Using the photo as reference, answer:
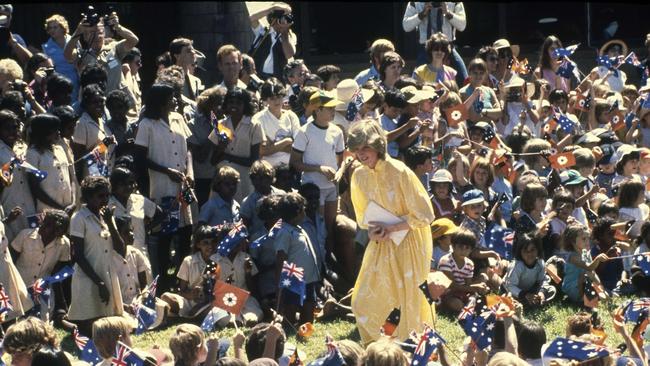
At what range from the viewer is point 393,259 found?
423 inches

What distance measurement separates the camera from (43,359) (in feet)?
27.2

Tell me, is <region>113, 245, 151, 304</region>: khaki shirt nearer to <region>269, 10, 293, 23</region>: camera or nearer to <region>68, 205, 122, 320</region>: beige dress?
<region>68, 205, 122, 320</region>: beige dress

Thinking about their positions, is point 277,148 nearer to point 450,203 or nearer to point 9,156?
point 450,203

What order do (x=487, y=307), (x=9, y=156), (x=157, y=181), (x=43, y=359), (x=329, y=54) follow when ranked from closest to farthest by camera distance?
(x=43, y=359), (x=487, y=307), (x=9, y=156), (x=157, y=181), (x=329, y=54)

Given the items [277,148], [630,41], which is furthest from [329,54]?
[277,148]

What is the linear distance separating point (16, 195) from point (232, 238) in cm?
159

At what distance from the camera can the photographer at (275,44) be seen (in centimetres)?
1521

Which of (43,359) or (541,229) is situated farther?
(541,229)

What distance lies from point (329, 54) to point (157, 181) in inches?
279

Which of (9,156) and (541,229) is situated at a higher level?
(9,156)

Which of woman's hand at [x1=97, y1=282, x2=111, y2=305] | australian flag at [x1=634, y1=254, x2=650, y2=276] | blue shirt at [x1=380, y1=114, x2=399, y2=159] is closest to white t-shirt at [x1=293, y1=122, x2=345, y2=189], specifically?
blue shirt at [x1=380, y1=114, x2=399, y2=159]

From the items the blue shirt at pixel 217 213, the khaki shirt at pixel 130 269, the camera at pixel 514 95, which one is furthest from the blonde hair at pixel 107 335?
the camera at pixel 514 95

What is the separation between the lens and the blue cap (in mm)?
12484

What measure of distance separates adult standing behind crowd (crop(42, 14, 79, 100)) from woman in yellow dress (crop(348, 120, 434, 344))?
3.71m
